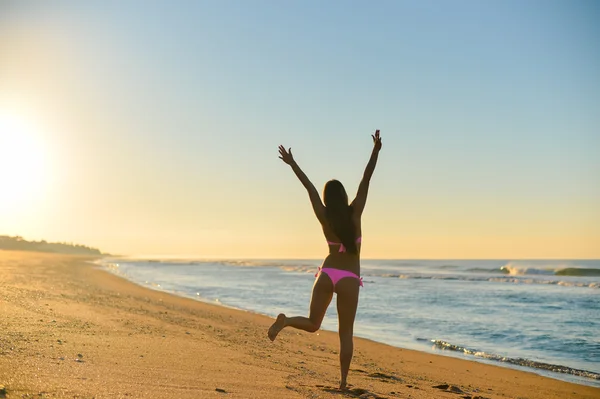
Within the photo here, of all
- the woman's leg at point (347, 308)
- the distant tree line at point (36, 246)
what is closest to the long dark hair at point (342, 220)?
the woman's leg at point (347, 308)

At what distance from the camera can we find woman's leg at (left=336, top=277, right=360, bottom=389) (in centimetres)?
515

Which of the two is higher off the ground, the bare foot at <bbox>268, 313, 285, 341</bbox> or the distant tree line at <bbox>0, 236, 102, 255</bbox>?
the bare foot at <bbox>268, 313, 285, 341</bbox>

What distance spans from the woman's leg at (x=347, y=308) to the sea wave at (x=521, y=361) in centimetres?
593

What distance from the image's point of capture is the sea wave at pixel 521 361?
367 inches

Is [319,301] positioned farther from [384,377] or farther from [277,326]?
[384,377]

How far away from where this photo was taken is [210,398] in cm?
468

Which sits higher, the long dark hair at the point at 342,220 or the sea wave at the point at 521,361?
the long dark hair at the point at 342,220

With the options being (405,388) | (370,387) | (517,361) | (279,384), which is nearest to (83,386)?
(279,384)

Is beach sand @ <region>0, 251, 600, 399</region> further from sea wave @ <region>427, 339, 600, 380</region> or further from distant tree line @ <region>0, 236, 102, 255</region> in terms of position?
distant tree line @ <region>0, 236, 102, 255</region>

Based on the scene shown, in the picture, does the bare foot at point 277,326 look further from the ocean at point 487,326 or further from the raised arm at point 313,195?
the ocean at point 487,326

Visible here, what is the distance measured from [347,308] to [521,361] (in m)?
6.47

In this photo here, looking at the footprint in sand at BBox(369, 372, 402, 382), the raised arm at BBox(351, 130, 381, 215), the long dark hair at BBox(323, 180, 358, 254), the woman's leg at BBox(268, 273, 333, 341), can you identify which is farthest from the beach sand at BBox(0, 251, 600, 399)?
the raised arm at BBox(351, 130, 381, 215)

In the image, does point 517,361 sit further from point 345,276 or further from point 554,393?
point 345,276

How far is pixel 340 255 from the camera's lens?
5203 millimetres
